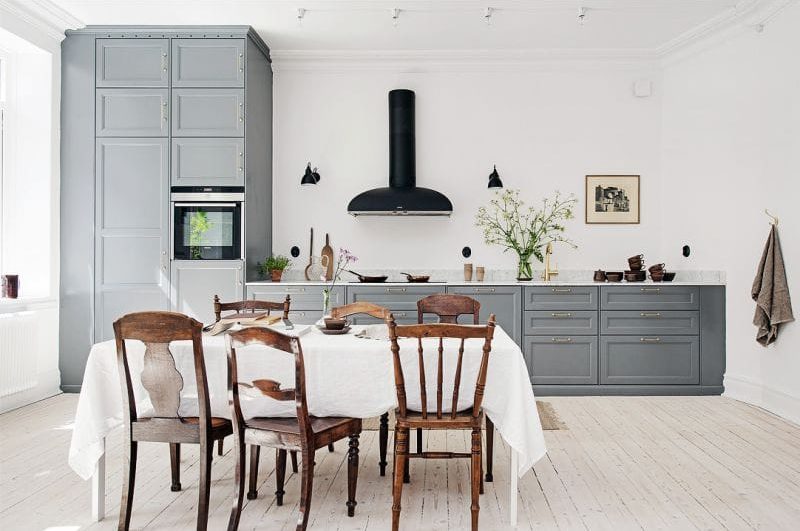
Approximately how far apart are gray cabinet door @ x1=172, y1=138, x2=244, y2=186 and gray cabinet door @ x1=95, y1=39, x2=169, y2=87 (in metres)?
0.61

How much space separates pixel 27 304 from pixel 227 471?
273 cm

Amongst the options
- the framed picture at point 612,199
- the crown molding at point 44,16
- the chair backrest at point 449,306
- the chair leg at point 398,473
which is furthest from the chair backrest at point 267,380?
the framed picture at point 612,199

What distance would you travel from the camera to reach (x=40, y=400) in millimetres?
4957

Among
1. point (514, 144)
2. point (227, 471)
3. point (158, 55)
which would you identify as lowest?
point (227, 471)

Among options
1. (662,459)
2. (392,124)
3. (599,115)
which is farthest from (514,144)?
(662,459)

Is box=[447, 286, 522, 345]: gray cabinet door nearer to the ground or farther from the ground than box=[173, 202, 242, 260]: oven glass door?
nearer to the ground

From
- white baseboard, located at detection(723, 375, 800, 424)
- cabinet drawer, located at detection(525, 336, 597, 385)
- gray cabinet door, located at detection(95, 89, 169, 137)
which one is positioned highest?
gray cabinet door, located at detection(95, 89, 169, 137)

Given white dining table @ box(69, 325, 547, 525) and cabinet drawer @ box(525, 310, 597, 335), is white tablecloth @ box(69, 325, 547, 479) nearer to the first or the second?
white dining table @ box(69, 325, 547, 525)

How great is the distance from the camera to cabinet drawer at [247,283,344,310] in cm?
526

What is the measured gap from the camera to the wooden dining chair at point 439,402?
2.50 metres

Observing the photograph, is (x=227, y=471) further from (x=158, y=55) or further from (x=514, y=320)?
(x=158, y=55)

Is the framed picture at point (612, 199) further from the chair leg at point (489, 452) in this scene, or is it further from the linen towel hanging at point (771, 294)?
the chair leg at point (489, 452)

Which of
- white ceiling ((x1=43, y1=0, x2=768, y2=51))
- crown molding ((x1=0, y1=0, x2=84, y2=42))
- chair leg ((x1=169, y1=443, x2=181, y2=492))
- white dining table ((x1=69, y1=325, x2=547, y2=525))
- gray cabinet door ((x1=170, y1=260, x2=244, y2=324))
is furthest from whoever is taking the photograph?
gray cabinet door ((x1=170, y1=260, x2=244, y2=324))

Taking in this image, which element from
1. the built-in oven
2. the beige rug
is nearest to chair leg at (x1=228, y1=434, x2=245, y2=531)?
the beige rug
